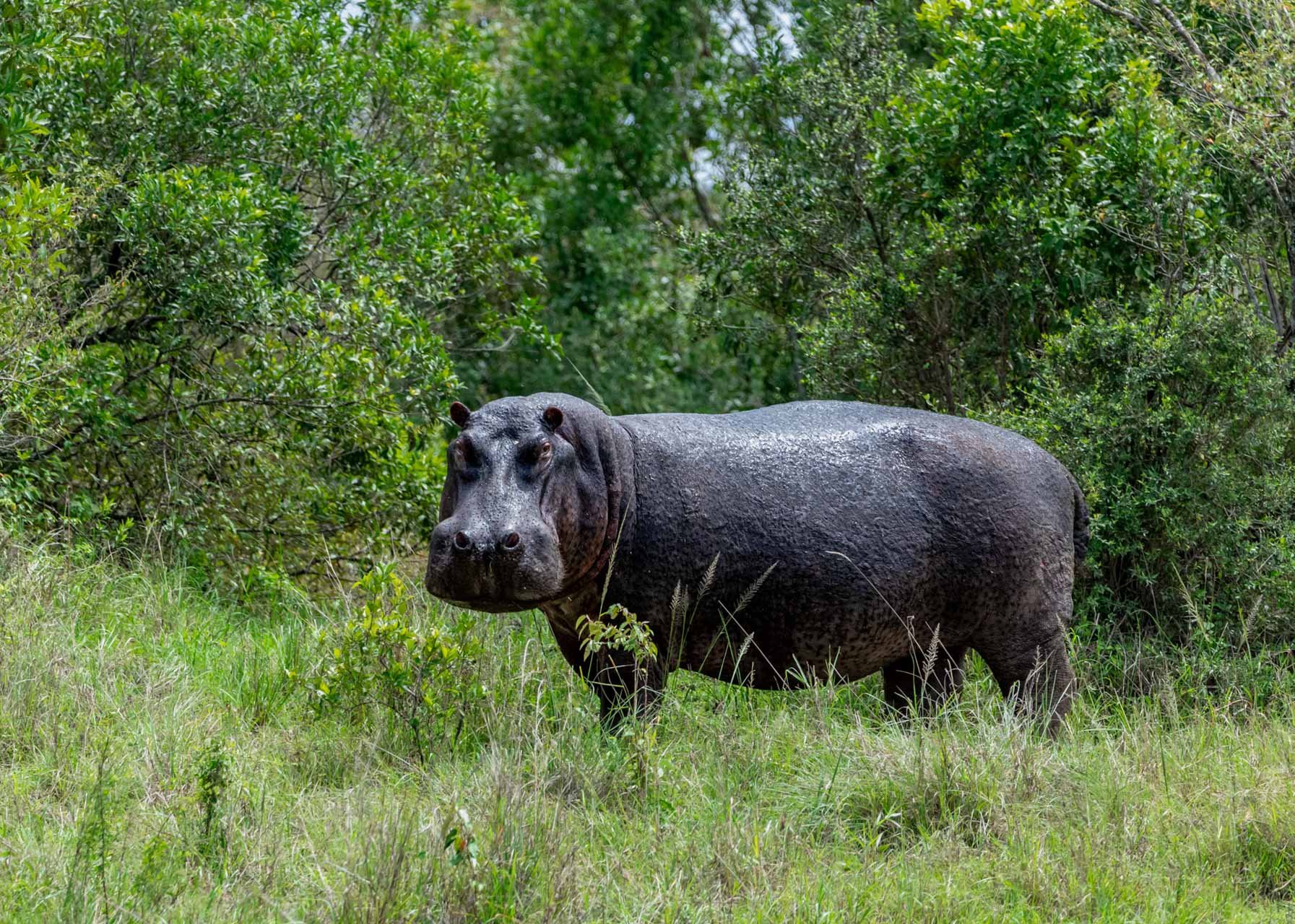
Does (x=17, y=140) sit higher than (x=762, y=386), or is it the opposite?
(x=17, y=140)

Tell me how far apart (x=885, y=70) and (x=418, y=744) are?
630 cm

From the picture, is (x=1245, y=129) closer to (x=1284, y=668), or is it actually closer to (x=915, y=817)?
(x=1284, y=668)

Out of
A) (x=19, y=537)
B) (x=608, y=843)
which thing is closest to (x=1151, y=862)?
(x=608, y=843)

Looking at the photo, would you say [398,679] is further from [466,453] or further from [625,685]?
[466,453]

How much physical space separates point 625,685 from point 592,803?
61cm

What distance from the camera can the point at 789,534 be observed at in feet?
19.0

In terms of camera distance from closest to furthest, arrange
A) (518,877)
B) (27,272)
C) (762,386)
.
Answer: (518,877) → (27,272) → (762,386)

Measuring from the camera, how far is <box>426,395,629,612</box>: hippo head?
5078 mm

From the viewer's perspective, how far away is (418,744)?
232 inches

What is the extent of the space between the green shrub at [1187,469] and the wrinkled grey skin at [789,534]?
3.86 feet

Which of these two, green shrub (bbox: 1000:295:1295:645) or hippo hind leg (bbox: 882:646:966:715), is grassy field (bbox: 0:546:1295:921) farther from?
green shrub (bbox: 1000:295:1295:645)

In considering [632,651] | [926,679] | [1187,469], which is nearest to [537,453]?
[632,651]

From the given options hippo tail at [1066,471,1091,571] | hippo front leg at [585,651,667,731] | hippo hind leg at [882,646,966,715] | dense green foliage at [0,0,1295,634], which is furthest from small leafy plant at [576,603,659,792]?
dense green foliage at [0,0,1295,634]

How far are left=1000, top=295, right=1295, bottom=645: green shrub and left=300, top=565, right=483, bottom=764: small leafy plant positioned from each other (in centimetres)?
306
